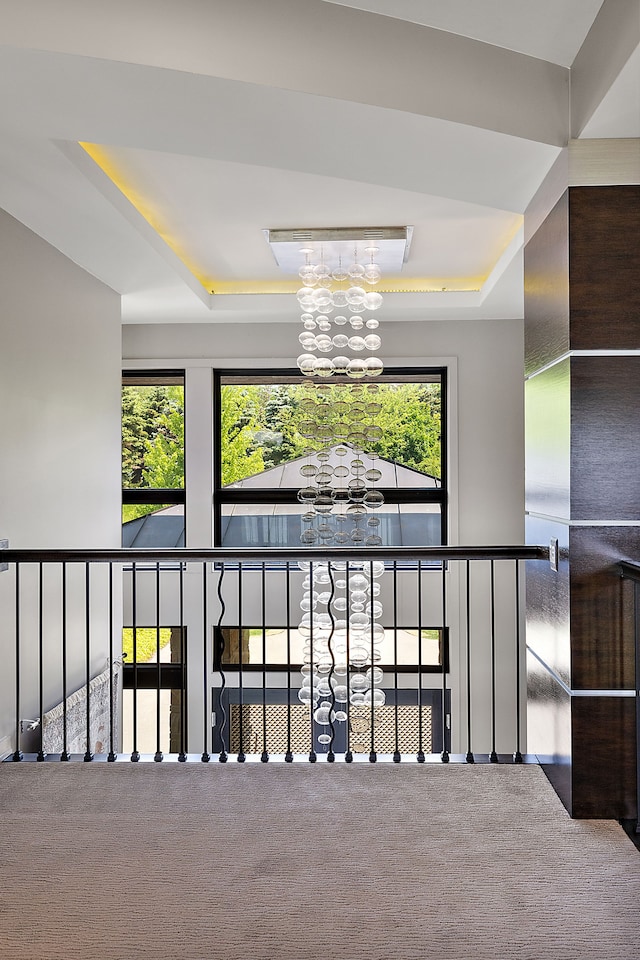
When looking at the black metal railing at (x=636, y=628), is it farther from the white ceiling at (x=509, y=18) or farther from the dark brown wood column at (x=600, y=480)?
the white ceiling at (x=509, y=18)

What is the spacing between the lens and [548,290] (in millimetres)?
2551

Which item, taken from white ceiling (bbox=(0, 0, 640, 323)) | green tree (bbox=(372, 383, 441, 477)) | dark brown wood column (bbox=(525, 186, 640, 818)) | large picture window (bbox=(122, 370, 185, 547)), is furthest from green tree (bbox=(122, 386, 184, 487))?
dark brown wood column (bbox=(525, 186, 640, 818))

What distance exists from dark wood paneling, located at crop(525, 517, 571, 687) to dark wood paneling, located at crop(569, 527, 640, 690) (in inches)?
1.2

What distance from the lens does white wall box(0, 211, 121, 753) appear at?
329cm

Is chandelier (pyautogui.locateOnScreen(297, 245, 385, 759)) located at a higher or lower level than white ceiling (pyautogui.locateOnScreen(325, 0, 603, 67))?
lower

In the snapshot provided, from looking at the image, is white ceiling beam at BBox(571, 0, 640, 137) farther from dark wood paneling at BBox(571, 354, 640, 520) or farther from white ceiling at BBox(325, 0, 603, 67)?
dark wood paneling at BBox(571, 354, 640, 520)

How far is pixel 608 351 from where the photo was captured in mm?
2316

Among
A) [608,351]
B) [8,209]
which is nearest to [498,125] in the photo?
[608,351]

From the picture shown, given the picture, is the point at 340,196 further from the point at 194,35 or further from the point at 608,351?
the point at 608,351

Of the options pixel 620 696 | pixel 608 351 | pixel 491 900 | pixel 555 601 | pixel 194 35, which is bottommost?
pixel 491 900

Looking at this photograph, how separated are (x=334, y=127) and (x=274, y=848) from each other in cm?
224

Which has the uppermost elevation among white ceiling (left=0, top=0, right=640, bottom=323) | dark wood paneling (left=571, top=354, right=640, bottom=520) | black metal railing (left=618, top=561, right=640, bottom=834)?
white ceiling (left=0, top=0, right=640, bottom=323)

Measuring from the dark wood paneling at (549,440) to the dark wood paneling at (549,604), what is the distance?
0.08 meters

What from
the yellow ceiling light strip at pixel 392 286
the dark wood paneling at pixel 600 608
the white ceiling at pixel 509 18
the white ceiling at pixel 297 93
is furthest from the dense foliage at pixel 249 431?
the white ceiling at pixel 509 18
